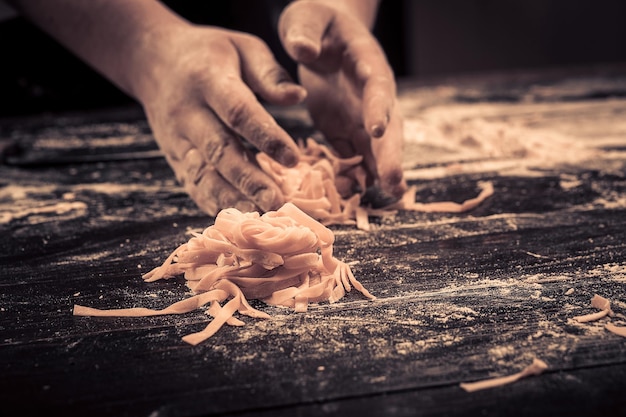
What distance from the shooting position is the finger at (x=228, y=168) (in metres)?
1.71

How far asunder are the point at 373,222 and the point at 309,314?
0.55m

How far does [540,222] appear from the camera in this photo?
5.58 ft

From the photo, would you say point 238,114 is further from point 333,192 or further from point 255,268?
point 255,268

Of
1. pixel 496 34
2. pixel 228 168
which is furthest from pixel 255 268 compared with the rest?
pixel 496 34

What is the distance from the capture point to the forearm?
2.14 m

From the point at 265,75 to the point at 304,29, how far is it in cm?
16

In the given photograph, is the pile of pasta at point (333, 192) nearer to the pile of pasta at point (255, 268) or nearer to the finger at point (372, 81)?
the finger at point (372, 81)

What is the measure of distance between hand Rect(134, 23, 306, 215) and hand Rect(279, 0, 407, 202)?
133mm

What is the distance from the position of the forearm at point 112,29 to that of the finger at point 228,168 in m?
0.39

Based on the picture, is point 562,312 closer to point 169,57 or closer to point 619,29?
point 169,57

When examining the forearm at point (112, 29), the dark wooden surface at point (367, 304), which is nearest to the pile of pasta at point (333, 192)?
the dark wooden surface at point (367, 304)

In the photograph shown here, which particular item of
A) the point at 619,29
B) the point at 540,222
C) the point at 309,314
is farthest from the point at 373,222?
the point at 619,29

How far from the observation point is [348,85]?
6.91 feet

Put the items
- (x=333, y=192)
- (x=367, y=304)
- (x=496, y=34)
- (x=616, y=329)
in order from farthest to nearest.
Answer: (x=496, y=34)
(x=333, y=192)
(x=367, y=304)
(x=616, y=329)
